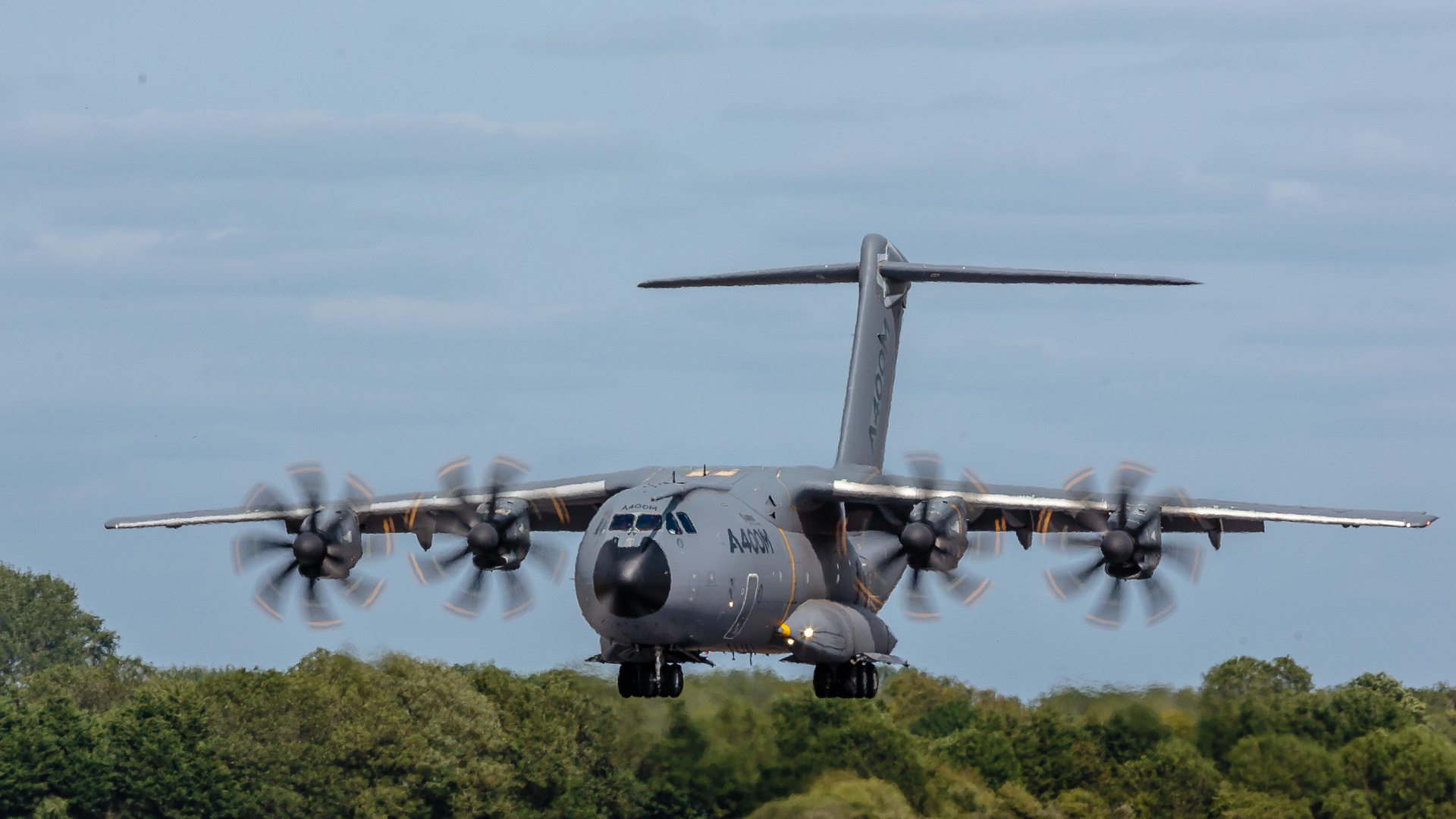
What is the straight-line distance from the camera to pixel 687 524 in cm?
3591

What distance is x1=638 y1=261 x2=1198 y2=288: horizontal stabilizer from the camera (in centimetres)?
4247

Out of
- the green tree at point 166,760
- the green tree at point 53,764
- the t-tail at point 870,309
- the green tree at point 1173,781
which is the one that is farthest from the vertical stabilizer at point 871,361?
the green tree at point 53,764

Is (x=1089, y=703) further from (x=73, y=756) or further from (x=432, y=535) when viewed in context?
(x=73, y=756)

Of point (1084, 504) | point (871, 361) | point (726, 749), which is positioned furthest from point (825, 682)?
point (726, 749)

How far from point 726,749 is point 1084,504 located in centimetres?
1794

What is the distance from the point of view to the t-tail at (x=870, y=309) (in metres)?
44.6

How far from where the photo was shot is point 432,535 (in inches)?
1730

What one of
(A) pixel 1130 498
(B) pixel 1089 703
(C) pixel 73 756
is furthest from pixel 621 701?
(C) pixel 73 756

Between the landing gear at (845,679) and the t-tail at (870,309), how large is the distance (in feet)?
15.7

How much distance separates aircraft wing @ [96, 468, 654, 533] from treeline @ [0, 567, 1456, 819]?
1106cm

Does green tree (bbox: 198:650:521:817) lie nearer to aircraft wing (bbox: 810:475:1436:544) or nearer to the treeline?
the treeline

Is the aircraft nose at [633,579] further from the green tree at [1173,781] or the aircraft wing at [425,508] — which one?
the green tree at [1173,781]

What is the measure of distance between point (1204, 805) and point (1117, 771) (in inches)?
94.7

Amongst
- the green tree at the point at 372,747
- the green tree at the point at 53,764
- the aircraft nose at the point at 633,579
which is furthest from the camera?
the green tree at the point at 53,764
